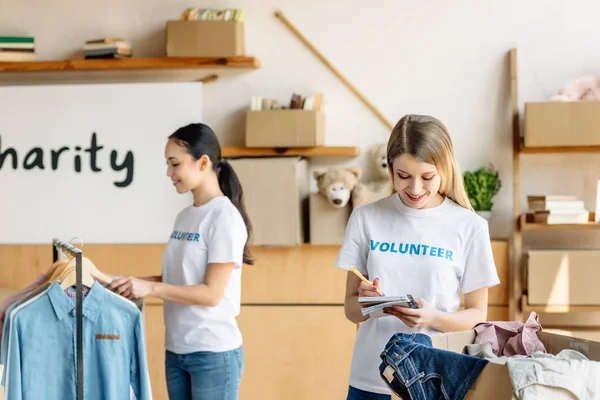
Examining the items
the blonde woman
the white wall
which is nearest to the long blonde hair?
the blonde woman

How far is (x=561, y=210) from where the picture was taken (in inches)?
139

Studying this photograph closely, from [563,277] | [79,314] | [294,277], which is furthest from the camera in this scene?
[294,277]

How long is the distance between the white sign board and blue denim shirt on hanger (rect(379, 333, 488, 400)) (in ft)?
8.35

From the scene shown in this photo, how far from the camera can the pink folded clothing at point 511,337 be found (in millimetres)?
1626

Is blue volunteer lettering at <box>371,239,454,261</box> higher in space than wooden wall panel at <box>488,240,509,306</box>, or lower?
higher

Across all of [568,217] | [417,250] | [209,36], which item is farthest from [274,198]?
[417,250]

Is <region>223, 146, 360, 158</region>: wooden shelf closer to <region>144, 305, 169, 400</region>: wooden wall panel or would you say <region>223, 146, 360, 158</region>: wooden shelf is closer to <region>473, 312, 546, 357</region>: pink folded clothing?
<region>144, 305, 169, 400</region>: wooden wall panel

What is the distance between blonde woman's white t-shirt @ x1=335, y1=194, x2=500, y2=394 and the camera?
1821 mm

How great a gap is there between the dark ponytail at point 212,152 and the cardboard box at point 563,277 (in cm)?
156

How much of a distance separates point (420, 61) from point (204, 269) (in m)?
2.00

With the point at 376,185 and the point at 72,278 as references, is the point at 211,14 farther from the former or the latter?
the point at 72,278

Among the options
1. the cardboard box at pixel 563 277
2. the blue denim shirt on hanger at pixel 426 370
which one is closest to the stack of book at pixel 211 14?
the cardboard box at pixel 563 277

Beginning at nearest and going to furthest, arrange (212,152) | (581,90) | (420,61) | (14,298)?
(14,298) → (212,152) → (581,90) → (420,61)

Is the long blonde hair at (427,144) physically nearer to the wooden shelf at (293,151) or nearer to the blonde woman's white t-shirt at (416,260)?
the blonde woman's white t-shirt at (416,260)
